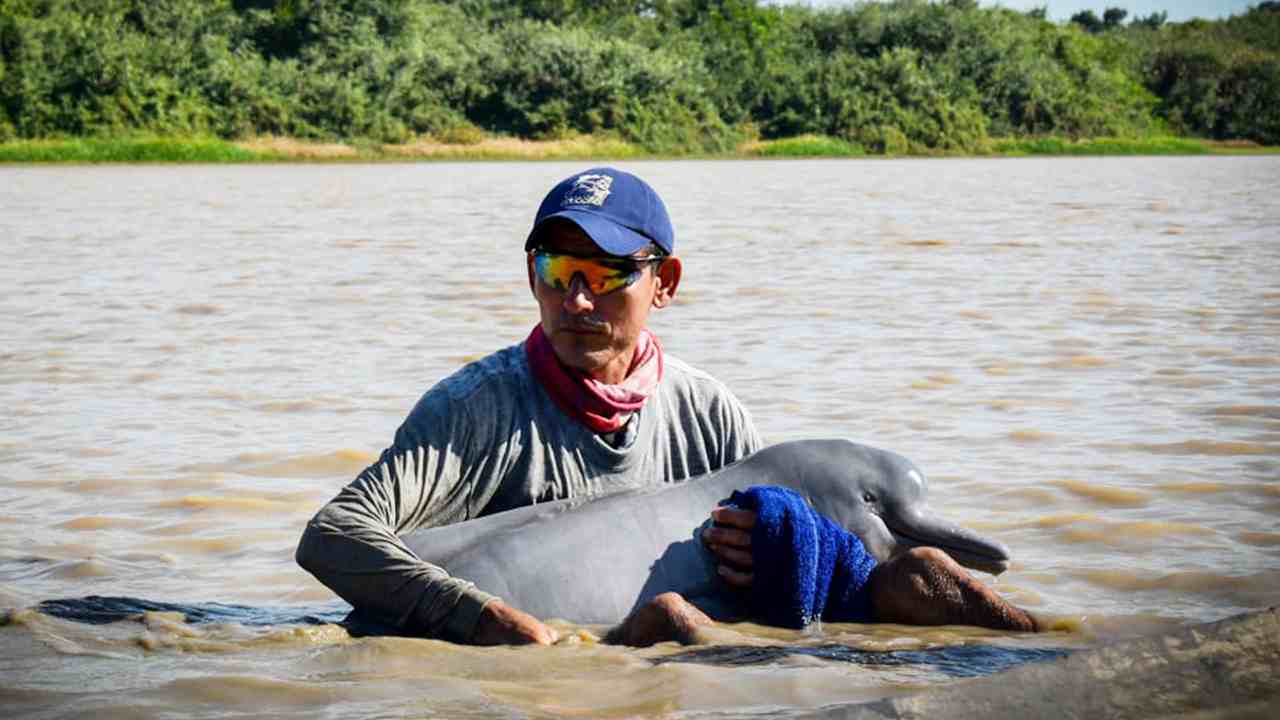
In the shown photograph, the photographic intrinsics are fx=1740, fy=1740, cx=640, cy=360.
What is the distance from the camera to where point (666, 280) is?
433 centimetres

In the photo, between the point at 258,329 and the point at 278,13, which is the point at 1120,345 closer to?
the point at 258,329

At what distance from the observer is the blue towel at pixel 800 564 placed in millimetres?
3861

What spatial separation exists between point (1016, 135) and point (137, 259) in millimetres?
45211

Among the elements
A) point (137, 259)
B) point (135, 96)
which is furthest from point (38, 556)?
point (135, 96)

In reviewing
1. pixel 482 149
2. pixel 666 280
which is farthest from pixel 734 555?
pixel 482 149

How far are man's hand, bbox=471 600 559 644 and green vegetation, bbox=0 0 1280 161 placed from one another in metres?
41.7

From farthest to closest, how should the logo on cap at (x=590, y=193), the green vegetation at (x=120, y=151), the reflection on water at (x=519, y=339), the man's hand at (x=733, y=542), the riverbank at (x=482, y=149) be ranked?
the riverbank at (x=482, y=149) < the green vegetation at (x=120, y=151) < the logo on cap at (x=590, y=193) < the man's hand at (x=733, y=542) < the reflection on water at (x=519, y=339)

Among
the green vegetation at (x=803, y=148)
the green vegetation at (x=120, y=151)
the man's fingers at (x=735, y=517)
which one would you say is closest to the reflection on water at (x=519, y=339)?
the man's fingers at (x=735, y=517)

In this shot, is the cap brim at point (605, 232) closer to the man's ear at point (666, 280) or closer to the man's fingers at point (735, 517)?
the man's ear at point (666, 280)

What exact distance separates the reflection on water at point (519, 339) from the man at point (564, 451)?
3.9 inches

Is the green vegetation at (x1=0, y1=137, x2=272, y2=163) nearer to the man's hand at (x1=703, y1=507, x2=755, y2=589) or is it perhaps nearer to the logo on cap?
the logo on cap

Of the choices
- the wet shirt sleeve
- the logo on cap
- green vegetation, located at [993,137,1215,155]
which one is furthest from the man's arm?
green vegetation, located at [993,137,1215,155]

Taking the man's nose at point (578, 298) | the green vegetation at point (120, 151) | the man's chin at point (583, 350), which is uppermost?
the man's nose at point (578, 298)

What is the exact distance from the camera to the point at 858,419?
7547mm
